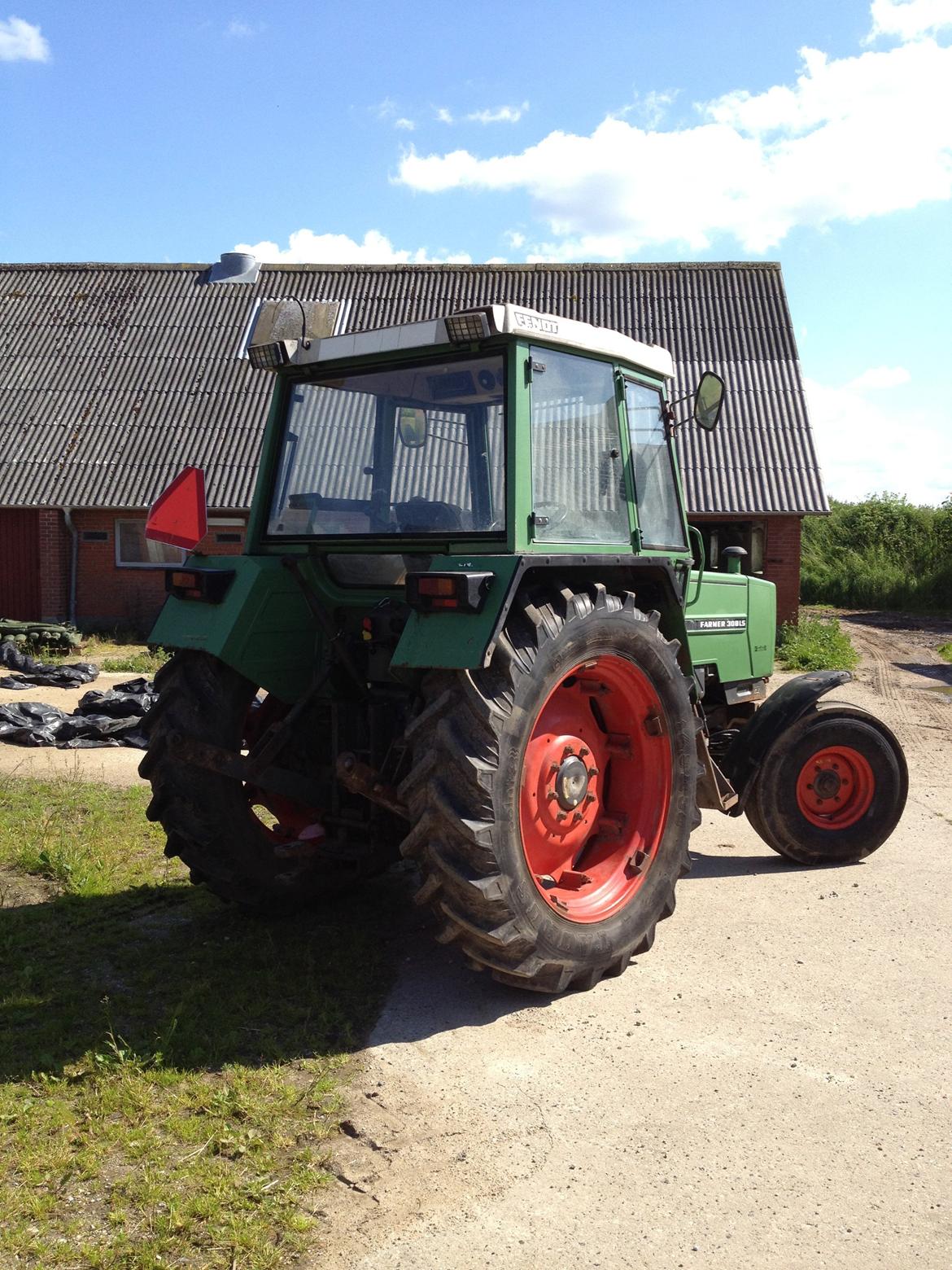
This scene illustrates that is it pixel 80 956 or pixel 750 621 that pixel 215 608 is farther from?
pixel 750 621

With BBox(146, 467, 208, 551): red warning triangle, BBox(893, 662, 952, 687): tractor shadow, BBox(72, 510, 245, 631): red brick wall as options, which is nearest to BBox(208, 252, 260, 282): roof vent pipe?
BBox(72, 510, 245, 631): red brick wall

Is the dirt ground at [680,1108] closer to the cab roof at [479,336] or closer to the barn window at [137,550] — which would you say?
the cab roof at [479,336]

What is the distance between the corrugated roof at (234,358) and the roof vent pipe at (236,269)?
0.71 feet

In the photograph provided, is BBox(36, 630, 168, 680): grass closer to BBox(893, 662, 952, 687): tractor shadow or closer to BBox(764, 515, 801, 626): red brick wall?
BBox(764, 515, 801, 626): red brick wall

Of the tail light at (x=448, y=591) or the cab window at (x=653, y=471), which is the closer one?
the tail light at (x=448, y=591)

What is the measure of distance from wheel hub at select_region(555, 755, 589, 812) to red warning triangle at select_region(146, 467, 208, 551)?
252 centimetres

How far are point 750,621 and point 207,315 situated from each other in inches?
675

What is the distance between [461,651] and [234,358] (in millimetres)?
17476

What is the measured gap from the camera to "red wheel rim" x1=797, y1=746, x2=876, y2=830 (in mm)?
6035

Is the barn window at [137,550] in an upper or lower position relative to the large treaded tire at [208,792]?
upper

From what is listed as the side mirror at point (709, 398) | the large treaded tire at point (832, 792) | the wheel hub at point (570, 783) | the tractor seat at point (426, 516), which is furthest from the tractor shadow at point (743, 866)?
the tractor seat at point (426, 516)

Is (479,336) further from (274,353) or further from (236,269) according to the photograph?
(236,269)

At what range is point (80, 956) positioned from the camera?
177 inches

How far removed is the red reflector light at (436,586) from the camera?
3.77 metres
